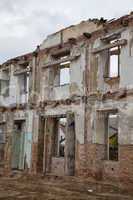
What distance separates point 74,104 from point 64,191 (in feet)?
13.5

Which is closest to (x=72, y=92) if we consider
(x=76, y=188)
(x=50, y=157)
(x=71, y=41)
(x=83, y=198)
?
(x=71, y=41)

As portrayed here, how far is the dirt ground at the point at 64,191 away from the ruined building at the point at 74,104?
0.53 meters

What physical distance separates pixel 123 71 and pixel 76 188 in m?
4.15

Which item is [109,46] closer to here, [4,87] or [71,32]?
[71,32]

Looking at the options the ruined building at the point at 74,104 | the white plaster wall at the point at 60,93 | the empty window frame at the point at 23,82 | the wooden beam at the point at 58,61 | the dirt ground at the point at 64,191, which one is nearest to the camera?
the dirt ground at the point at 64,191

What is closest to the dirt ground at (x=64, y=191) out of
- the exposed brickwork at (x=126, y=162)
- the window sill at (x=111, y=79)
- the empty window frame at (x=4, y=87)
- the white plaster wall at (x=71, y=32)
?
the exposed brickwork at (x=126, y=162)

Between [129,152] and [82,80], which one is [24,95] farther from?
[129,152]

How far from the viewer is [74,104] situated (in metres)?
13.9

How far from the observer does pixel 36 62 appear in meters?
16.5

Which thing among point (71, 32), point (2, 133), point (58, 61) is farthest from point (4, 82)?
point (71, 32)

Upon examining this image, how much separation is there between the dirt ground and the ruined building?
1.74 feet

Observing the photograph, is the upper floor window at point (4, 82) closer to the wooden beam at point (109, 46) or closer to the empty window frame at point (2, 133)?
the empty window frame at point (2, 133)

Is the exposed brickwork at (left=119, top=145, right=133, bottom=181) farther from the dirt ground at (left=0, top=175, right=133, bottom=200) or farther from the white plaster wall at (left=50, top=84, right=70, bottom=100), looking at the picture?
the white plaster wall at (left=50, top=84, right=70, bottom=100)

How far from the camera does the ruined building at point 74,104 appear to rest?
39.1ft
